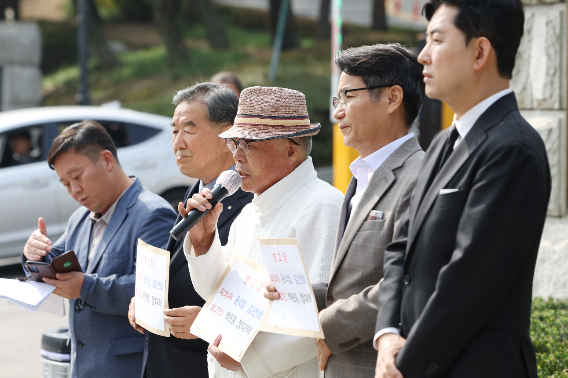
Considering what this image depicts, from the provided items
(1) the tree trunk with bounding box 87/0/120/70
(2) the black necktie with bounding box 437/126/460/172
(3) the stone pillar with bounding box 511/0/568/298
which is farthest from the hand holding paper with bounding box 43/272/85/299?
→ (1) the tree trunk with bounding box 87/0/120/70

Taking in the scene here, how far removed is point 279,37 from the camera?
2311 cm

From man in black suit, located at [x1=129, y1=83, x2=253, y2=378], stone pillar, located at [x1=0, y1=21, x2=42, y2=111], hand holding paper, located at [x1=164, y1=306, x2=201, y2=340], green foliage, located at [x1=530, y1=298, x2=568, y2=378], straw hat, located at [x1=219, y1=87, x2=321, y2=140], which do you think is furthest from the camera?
stone pillar, located at [x1=0, y1=21, x2=42, y2=111]

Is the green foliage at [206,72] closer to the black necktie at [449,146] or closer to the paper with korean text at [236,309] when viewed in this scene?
the paper with korean text at [236,309]

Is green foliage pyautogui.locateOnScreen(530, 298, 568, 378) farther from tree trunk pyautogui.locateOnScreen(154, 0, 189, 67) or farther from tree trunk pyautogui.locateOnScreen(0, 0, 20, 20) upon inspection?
tree trunk pyautogui.locateOnScreen(0, 0, 20, 20)

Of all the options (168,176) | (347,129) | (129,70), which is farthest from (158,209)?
(129,70)

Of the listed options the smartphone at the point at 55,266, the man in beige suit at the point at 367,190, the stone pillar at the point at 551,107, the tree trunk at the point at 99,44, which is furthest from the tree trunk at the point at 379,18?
the man in beige suit at the point at 367,190

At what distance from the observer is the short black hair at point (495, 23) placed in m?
1.84

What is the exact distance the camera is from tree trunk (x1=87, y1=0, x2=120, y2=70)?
25123 mm

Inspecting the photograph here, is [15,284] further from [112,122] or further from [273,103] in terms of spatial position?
[112,122]

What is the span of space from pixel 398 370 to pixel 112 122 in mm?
7672

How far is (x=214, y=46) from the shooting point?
27.0 m

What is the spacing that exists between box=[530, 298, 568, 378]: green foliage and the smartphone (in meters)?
2.42

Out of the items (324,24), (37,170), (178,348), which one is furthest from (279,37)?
(178,348)

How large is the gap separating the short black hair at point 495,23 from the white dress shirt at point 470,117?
0.23ft
